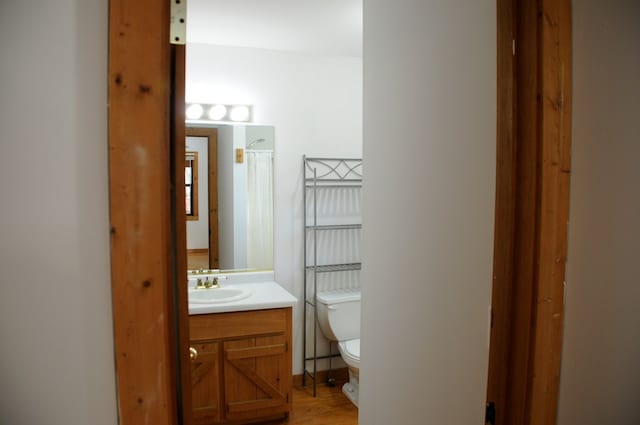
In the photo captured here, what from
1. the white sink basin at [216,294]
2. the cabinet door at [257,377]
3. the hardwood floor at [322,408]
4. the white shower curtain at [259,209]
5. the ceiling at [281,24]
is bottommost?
the hardwood floor at [322,408]

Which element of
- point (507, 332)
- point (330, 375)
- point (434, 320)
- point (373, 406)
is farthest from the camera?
point (330, 375)

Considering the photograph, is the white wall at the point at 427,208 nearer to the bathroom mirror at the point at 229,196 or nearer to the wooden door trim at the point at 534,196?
the wooden door trim at the point at 534,196

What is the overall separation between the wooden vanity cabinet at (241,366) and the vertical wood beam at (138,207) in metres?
1.70

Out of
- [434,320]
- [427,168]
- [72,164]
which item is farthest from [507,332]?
[72,164]

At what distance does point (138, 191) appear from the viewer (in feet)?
2.17

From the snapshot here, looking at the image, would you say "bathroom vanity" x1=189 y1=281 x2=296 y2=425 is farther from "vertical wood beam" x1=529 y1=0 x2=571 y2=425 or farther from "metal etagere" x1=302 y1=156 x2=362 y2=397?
"vertical wood beam" x1=529 y1=0 x2=571 y2=425

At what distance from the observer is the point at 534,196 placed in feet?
2.85

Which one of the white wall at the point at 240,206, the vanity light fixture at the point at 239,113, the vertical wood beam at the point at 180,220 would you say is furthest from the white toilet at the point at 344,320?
the vertical wood beam at the point at 180,220

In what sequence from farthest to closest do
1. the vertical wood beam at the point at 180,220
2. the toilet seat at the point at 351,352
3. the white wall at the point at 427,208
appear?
the toilet seat at the point at 351,352 < the white wall at the point at 427,208 < the vertical wood beam at the point at 180,220

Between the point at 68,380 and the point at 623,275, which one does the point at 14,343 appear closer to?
the point at 68,380

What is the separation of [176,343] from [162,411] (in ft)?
0.44

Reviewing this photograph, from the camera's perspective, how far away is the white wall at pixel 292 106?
2867 millimetres

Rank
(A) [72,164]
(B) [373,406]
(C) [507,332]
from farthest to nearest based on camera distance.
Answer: (B) [373,406], (C) [507,332], (A) [72,164]

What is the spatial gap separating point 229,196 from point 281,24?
1261mm
